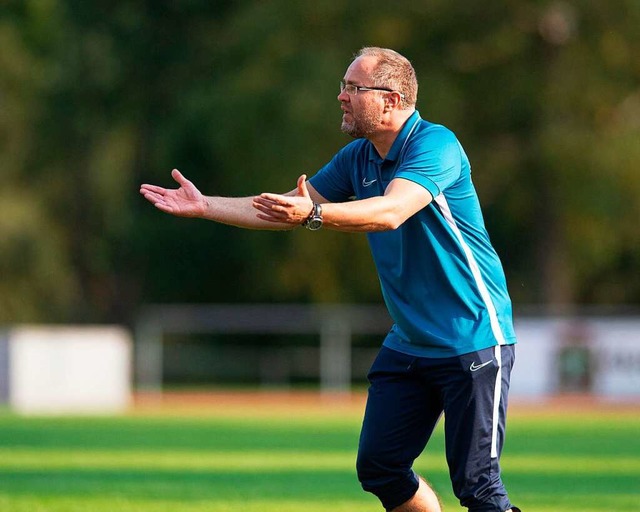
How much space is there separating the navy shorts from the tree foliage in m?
27.3

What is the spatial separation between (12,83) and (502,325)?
1560 inches

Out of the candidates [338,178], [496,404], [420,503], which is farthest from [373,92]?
[420,503]

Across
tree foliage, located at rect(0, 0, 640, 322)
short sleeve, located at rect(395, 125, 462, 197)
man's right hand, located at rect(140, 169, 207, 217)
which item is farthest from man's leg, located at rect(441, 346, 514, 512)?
tree foliage, located at rect(0, 0, 640, 322)

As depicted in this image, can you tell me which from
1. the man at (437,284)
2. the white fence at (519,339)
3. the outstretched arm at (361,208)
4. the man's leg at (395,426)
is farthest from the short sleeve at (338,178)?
the white fence at (519,339)

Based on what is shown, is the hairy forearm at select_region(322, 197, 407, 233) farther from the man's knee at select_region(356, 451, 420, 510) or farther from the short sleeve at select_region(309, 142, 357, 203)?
the man's knee at select_region(356, 451, 420, 510)

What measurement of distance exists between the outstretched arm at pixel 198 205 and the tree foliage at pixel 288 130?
27.2m

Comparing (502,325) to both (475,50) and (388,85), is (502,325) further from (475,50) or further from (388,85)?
(475,50)

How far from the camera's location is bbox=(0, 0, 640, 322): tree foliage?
35.4m

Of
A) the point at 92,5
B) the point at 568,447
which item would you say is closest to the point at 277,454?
the point at 568,447

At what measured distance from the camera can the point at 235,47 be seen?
124 feet

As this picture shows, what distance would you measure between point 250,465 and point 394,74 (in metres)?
7.82

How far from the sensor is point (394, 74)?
6.99m

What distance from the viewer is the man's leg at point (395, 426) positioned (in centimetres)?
724

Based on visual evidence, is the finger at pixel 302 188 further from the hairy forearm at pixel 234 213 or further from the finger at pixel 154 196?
the finger at pixel 154 196
